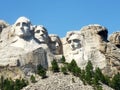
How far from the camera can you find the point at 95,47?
4381cm

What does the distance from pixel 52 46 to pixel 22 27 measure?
313 cm

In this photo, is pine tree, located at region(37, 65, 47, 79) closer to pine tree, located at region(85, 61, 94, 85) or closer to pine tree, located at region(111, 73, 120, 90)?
pine tree, located at region(85, 61, 94, 85)

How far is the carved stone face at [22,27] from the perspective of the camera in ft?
139

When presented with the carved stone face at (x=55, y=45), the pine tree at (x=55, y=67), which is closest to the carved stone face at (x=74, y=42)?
the carved stone face at (x=55, y=45)

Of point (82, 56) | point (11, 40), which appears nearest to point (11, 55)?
point (11, 40)

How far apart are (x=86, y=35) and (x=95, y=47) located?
111 centimetres

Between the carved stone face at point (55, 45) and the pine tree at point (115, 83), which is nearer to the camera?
the pine tree at point (115, 83)

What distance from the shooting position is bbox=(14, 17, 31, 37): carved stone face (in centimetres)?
4228

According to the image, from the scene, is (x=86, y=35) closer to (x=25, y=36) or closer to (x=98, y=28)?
(x=98, y=28)

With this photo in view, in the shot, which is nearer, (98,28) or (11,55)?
(11,55)

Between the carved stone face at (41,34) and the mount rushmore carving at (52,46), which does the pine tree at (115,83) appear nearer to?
the mount rushmore carving at (52,46)

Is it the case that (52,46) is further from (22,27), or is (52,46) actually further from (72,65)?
(22,27)

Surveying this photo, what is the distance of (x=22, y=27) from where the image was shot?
4228 cm

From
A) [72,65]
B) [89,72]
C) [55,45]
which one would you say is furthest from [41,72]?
[55,45]
